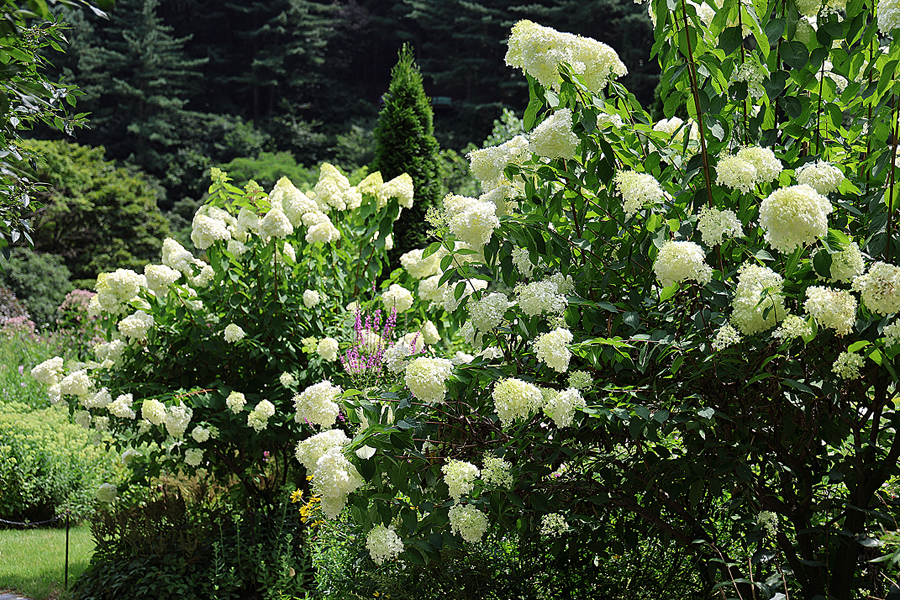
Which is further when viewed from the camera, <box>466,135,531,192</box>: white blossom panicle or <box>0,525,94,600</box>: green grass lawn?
<box>0,525,94,600</box>: green grass lawn

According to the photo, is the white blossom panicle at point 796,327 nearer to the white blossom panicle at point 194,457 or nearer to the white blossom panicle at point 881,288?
the white blossom panicle at point 881,288

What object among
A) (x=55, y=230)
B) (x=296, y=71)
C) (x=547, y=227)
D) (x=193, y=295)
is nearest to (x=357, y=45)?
(x=296, y=71)

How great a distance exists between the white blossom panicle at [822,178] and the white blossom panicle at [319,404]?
1.45 meters

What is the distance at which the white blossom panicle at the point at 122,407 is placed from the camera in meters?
3.48

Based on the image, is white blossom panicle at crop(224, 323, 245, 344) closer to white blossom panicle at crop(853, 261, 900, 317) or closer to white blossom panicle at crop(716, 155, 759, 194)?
white blossom panicle at crop(716, 155, 759, 194)

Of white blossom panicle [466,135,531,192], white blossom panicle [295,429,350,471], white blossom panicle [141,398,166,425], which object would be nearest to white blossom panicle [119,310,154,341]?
white blossom panicle [141,398,166,425]

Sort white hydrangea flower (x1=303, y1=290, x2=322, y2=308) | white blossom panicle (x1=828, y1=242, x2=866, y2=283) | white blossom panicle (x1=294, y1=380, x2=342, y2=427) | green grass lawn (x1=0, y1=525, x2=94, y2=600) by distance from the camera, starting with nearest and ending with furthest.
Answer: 1. white blossom panicle (x1=828, y1=242, x2=866, y2=283)
2. white blossom panicle (x1=294, y1=380, x2=342, y2=427)
3. white hydrangea flower (x1=303, y1=290, x2=322, y2=308)
4. green grass lawn (x1=0, y1=525, x2=94, y2=600)

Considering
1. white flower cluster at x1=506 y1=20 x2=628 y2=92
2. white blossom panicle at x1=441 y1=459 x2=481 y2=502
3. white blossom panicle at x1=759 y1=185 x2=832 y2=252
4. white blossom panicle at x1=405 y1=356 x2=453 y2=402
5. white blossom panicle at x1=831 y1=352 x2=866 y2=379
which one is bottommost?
white blossom panicle at x1=441 y1=459 x2=481 y2=502

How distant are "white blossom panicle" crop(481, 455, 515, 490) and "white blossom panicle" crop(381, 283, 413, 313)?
1994 mm

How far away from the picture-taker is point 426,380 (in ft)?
5.76

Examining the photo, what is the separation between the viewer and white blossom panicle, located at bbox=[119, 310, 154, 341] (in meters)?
3.54

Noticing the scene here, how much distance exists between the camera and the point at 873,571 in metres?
1.97

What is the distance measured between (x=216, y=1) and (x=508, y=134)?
24.6m

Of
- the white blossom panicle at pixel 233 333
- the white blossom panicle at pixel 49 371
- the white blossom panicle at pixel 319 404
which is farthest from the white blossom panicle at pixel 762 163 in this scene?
the white blossom panicle at pixel 49 371
